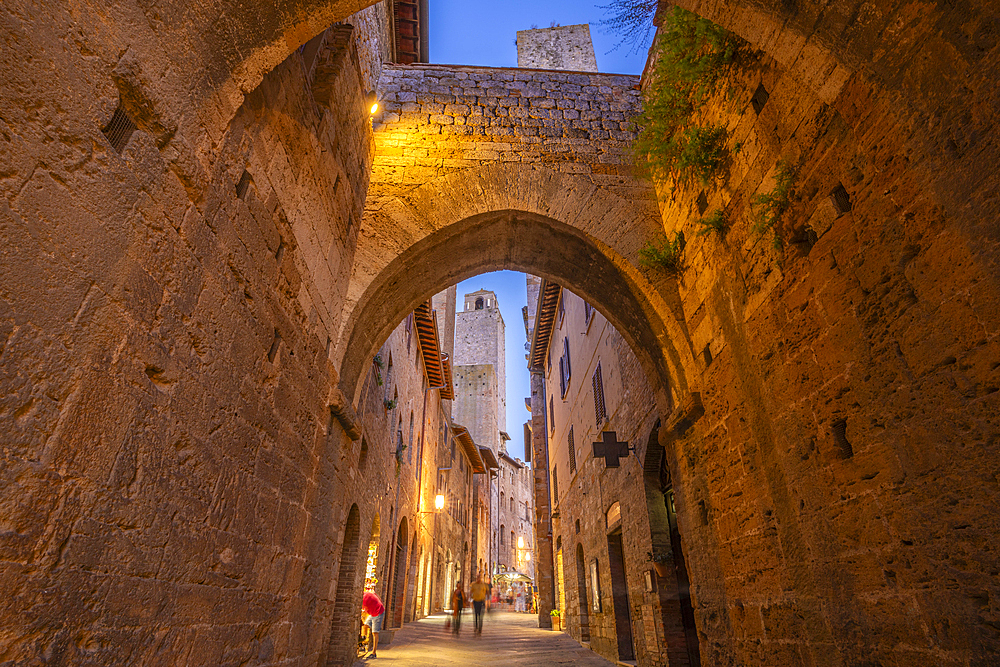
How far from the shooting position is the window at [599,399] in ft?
30.9

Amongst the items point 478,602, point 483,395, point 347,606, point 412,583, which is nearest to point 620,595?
point 347,606

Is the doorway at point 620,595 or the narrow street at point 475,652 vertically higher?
the doorway at point 620,595

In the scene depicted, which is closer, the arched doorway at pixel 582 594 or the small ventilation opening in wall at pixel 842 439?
the small ventilation opening in wall at pixel 842 439

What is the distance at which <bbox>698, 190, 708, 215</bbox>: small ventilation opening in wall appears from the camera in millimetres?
4770

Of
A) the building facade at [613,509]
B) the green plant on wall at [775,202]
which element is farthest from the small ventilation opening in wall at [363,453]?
the green plant on wall at [775,202]

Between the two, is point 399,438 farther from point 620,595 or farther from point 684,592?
point 684,592

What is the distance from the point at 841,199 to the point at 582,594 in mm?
10320

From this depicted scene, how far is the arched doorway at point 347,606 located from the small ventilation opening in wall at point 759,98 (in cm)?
649

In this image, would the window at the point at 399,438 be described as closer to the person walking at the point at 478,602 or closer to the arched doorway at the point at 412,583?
the arched doorway at the point at 412,583

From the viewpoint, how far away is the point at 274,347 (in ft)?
11.6

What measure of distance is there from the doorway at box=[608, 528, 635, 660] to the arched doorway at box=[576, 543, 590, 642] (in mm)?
2217

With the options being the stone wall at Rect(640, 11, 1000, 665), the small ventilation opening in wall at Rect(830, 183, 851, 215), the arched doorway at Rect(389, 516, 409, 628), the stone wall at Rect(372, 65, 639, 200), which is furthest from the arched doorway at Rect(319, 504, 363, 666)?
the small ventilation opening in wall at Rect(830, 183, 851, 215)

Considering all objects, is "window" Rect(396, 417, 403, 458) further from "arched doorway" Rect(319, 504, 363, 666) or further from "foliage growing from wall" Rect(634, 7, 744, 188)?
"foliage growing from wall" Rect(634, 7, 744, 188)

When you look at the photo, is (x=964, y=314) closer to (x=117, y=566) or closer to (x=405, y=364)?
(x=117, y=566)
